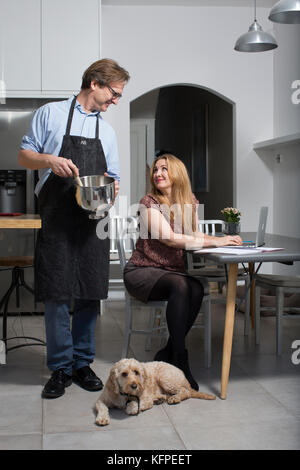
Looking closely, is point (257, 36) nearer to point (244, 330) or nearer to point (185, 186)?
point (185, 186)

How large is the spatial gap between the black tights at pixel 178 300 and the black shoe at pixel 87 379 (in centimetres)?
39

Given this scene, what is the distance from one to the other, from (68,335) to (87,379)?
24cm

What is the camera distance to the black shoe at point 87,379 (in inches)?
112

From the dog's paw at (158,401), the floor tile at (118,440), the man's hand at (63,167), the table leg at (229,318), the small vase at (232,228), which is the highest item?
the man's hand at (63,167)

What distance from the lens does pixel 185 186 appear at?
3072 millimetres

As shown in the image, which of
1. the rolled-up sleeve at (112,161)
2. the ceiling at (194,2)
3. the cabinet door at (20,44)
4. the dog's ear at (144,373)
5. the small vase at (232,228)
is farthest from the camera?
the ceiling at (194,2)

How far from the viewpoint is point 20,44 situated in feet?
15.8

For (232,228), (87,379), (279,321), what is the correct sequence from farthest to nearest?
1. (232,228)
2. (279,321)
3. (87,379)

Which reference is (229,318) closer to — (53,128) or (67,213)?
(67,213)

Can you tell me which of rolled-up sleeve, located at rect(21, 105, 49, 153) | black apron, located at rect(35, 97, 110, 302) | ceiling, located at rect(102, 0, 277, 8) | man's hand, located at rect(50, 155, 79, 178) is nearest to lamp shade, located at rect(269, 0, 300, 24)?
black apron, located at rect(35, 97, 110, 302)

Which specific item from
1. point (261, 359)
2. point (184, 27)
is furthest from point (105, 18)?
point (261, 359)

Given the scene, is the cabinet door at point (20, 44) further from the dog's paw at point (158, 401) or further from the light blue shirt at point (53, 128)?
the dog's paw at point (158, 401)

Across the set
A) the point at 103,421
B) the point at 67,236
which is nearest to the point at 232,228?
the point at 67,236

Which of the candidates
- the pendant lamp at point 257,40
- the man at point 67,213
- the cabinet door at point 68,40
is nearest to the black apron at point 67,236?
the man at point 67,213
